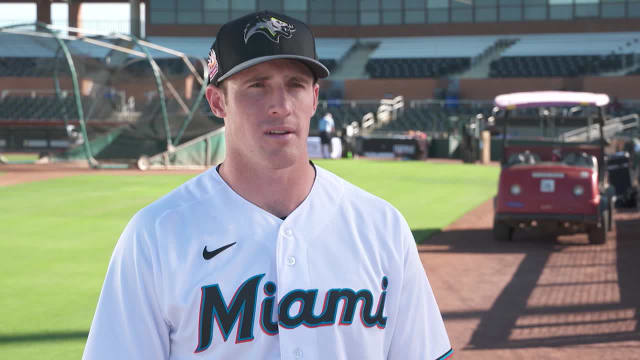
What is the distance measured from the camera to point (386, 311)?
238 centimetres

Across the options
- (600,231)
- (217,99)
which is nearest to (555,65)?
(600,231)

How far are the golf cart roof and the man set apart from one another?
20130 mm

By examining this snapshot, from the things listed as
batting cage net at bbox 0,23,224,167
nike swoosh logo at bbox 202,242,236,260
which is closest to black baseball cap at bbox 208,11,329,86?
nike swoosh logo at bbox 202,242,236,260

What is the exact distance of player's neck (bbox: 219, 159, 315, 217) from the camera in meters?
2.31

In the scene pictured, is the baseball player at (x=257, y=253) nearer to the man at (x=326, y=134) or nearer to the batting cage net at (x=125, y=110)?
the batting cage net at (x=125, y=110)

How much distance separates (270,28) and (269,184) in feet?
1.40

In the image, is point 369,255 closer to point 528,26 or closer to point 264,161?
point 264,161

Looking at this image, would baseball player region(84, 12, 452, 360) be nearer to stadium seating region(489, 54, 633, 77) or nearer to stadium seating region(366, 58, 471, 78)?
stadium seating region(489, 54, 633, 77)

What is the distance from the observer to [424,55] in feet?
171

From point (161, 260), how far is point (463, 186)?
64.7 ft

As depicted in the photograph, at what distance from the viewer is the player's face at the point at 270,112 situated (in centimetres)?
224

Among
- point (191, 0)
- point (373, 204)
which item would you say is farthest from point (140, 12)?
point (373, 204)

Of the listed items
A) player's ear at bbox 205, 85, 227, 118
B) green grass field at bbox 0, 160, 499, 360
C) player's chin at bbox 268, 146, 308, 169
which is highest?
player's ear at bbox 205, 85, 227, 118

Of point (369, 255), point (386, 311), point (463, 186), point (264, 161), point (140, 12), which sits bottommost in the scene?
point (463, 186)
